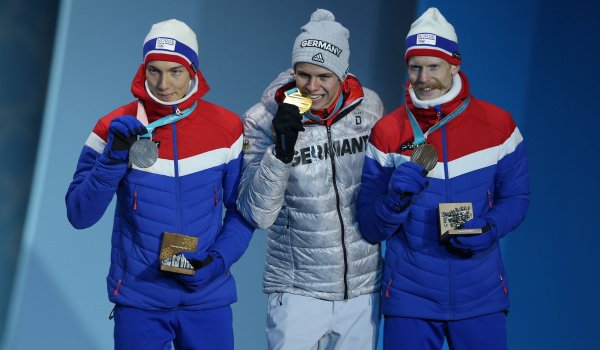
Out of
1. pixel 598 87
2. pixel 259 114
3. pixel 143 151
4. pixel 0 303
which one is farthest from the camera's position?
pixel 0 303

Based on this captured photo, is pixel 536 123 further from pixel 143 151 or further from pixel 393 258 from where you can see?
pixel 143 151

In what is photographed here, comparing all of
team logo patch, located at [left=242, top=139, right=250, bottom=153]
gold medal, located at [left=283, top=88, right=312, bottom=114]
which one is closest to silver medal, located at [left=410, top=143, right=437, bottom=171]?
gold medal, located at [left=283, top=88, right=312, bottom=114]

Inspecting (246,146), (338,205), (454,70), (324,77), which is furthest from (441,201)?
(246,146)

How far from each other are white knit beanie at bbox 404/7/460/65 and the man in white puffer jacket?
239 mm

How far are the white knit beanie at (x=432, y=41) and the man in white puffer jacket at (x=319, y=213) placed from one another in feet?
0.79

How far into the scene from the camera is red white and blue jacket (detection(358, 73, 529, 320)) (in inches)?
127

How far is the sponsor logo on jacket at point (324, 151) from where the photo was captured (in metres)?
3.34

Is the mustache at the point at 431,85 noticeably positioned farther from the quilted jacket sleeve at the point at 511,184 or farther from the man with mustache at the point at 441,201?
the quilted jacket sleeve at the point at 511,184

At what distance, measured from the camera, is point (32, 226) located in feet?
14.6

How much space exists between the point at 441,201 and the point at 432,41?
516mm

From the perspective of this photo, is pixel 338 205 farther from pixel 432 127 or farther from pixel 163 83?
pixel 163 83

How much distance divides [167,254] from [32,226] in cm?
156

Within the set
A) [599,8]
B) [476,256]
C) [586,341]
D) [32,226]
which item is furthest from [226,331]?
[599,8]

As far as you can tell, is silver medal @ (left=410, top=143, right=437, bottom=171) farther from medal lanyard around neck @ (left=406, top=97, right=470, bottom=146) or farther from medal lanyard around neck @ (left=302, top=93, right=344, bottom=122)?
medal lanyard around neck @ (left=302, top=93, right=344, bottom=122)
